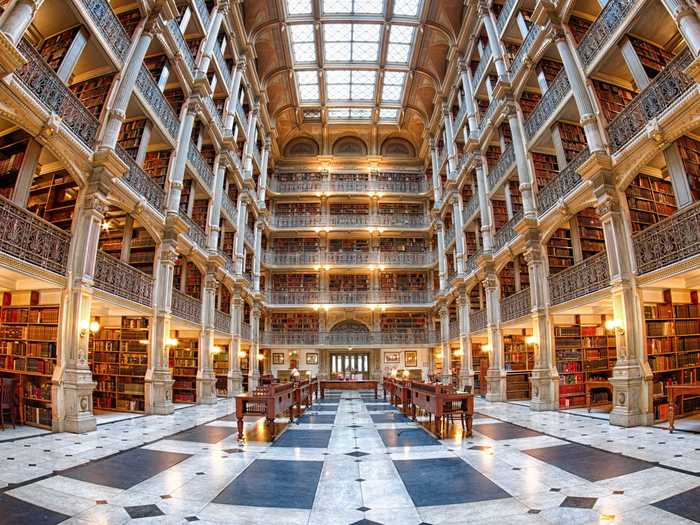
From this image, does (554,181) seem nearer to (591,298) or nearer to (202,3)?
(591,298)

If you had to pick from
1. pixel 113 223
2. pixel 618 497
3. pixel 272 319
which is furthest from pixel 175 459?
pixel 272 319

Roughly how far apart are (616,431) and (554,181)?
622 centimetres

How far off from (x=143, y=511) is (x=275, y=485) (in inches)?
49.8

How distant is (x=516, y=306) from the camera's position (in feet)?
44.4

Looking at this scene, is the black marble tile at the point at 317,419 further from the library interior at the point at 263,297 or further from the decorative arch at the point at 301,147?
the decorative arch at the point at 301,147

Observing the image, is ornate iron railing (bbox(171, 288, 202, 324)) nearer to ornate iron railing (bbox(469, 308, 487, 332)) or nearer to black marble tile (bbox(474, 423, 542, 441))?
black marble tile (bbox(474, 423, 542, 441))

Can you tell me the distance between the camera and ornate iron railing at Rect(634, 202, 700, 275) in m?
6.91

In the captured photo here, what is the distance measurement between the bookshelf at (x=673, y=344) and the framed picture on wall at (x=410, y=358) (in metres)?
15.5

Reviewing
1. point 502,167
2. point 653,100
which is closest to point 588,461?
point 653,100

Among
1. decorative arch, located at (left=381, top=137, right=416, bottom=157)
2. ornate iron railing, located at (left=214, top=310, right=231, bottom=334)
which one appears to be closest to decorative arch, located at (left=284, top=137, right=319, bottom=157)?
decorative arch, located at (left=381, top=137, right=416, bottom=157)

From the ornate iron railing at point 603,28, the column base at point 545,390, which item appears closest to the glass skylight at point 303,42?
the ornate iron railing at point 603,28

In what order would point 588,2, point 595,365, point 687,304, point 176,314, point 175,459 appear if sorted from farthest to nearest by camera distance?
point 176,314 < point 595,365 < point 588,2 < point 687,304 < point 175,459

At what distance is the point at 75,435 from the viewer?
23.3ft

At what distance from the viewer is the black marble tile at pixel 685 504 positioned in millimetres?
3296
